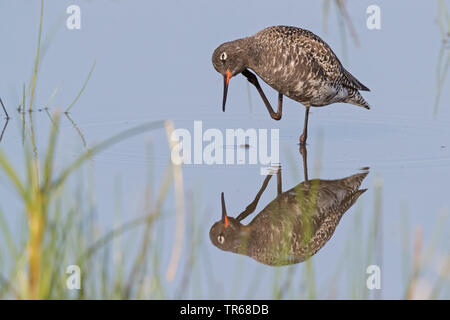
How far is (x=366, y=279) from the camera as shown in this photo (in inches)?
224

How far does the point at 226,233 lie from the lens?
7.51 metres

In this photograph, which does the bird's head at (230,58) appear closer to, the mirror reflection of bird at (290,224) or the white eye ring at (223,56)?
the white eye ring at (223,56)

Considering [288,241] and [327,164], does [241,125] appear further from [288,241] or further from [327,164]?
[288,241]

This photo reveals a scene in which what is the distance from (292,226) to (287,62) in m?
3.04

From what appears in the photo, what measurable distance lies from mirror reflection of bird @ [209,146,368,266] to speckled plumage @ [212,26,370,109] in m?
1.86

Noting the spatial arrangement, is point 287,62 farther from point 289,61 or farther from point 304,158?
point 304,158

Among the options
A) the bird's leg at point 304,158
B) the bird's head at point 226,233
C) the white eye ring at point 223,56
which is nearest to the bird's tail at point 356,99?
the bird's leg at point 304,158

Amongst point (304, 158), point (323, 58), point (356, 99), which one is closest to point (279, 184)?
point (304, 158)

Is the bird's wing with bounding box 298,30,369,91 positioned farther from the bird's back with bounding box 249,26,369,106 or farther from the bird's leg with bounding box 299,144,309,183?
the bird's leg with bounding box 299,144,309,183
